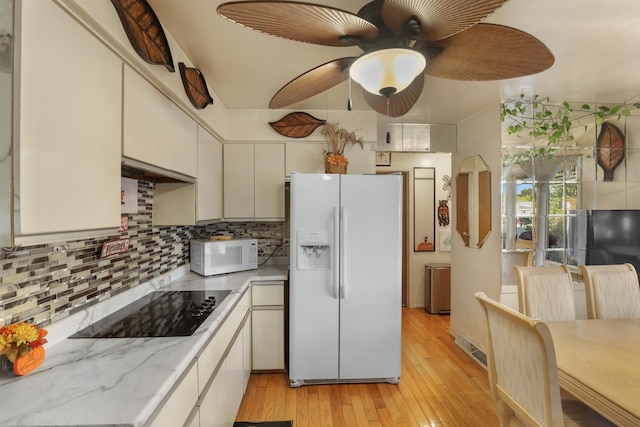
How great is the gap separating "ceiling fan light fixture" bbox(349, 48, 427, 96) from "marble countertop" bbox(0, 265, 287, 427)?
125 cm

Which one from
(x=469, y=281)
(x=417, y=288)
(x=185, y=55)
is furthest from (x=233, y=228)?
(x=417, y=288)

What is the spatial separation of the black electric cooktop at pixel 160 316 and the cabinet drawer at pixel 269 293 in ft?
1.52

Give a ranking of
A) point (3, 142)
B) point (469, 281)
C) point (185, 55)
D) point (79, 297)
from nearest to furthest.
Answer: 1. point (3, 142)
2. point (79, 297)
3. point (185, 55)
4. point (469, 281)

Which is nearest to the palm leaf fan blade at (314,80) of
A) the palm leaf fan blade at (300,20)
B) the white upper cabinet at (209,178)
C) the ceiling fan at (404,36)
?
the ceiling fan at (404,36)

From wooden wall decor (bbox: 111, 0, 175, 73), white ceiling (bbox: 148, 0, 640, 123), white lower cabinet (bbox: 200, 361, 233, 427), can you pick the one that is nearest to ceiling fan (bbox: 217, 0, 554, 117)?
white ceiling (bbox: 148, 0, 640, 123)

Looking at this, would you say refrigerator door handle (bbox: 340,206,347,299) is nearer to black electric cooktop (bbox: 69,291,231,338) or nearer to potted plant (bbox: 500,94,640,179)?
black electric cooktop (bbox: 69,291,231,338)

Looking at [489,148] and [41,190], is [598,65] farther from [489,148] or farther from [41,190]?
[41,190]

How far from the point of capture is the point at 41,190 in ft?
2.78

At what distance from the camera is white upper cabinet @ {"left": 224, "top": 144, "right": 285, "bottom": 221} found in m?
2.86

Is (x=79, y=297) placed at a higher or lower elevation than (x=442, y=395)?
higher

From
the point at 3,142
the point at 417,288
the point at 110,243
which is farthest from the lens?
the point at 417,288

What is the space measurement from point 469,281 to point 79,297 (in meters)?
3.11

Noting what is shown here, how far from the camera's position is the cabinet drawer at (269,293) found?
244 centimetres

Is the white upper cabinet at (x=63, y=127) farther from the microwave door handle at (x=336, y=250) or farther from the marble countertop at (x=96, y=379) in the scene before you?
the microwave door handle at (x=336, y=250)
